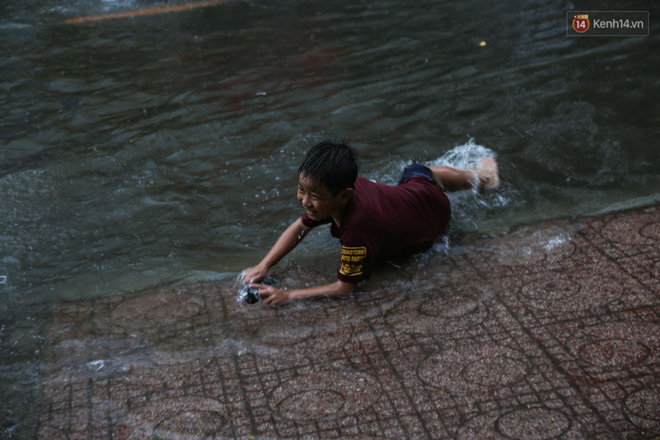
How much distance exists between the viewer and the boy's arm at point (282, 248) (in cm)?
365

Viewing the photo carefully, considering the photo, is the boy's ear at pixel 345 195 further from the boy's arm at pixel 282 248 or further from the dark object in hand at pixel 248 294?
the dark object in hand at pixel 248 294

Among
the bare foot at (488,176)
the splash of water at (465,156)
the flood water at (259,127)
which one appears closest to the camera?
the flood water at (259,127)

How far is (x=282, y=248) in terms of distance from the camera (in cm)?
372

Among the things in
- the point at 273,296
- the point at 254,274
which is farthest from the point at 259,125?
the point at 273,296

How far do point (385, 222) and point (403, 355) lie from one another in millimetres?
844

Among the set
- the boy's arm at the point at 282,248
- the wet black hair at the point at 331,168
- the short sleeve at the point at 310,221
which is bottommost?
the boy's arm at the point at 282,248

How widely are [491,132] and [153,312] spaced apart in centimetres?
331

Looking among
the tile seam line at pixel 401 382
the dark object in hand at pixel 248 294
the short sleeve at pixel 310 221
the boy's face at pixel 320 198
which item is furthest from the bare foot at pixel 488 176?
the dark object in hand at pixel 248 294

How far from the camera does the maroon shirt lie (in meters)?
3.34

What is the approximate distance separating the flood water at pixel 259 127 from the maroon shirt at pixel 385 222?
39 cm

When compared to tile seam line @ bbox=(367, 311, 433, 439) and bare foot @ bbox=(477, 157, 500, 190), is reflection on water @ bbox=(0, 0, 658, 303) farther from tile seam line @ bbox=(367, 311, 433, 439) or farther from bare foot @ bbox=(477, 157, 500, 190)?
tile seam line @ bbox=(367, 311, 433, 439)

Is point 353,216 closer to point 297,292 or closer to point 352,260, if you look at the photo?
point 352,260

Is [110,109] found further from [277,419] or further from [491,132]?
[277,419]

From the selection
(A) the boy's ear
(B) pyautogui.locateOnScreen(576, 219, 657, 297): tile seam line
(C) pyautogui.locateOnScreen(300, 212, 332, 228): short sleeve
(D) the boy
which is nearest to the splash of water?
(D) the boy
